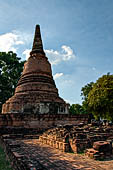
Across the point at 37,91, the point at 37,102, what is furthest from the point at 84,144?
the point at 37,91

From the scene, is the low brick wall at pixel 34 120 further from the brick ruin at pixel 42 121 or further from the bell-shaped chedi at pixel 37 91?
the bell-shaped chedi at pixel 37 91

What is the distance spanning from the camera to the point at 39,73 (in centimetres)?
1911

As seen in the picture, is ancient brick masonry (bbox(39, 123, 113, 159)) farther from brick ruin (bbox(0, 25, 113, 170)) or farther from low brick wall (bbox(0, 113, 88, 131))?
low brick wall (bbox(0, 113, 88, 131))

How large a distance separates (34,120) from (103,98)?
6.32 metres

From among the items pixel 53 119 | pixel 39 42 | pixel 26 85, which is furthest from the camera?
pixel 39 42

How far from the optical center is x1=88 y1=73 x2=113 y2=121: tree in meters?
14.7

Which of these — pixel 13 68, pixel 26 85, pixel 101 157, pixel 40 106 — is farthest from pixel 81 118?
pixel 13 68

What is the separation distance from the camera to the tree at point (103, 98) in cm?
1470

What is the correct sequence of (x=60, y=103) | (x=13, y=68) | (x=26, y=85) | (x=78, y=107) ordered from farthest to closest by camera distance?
(x=78, y=107) < (x=13, y=68) < (x=26, y=85) < (x=60, y=103)

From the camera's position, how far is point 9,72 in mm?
28969

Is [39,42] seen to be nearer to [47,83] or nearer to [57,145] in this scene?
[47,83]

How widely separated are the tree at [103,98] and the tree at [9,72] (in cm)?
1553

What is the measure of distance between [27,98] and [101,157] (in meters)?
11.3

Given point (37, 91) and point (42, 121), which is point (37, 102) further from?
point (42, 121)
